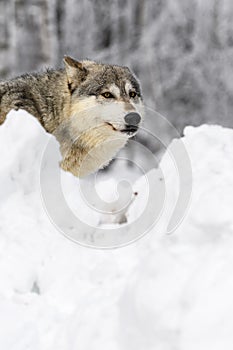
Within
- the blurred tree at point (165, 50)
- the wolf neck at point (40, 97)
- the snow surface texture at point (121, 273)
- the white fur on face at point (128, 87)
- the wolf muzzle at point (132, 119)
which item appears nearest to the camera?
the snow surface texture at point (121, 273)

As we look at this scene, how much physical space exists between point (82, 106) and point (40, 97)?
386 millimetres

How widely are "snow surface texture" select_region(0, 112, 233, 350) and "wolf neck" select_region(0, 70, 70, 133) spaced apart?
57.5 inches

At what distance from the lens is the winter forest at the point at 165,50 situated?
15.1 m

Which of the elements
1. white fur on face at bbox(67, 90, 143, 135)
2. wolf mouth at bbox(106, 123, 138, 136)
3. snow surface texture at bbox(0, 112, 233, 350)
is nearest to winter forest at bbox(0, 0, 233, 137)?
white fur on face at bbox(67, 90, 143, 135)

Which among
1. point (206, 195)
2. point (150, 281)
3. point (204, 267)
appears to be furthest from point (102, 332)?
point (206, 195)

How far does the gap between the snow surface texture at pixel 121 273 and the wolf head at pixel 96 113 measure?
1.44m

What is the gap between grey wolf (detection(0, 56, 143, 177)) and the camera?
5.84m

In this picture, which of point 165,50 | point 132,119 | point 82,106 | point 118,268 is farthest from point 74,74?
point 165,50

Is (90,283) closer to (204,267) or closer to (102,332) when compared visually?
(102,332)

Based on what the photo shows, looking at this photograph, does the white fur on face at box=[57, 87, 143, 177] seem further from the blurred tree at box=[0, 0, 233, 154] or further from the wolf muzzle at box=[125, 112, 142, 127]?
the blurred tree at box=[0, 0, 233, 154]

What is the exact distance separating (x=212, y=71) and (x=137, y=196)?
11679mm

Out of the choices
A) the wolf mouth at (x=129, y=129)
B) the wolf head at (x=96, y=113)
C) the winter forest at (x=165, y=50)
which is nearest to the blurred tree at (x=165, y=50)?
the winter forest at (x=165, y=50)

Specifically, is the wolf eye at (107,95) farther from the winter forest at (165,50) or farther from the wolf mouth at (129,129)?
the winter forest at (165,50)

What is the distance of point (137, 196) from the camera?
14.1 feet
